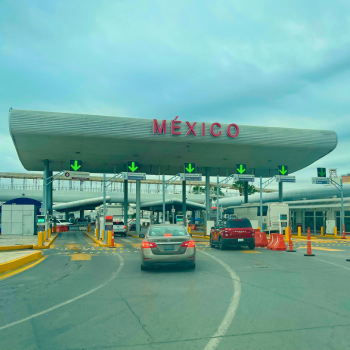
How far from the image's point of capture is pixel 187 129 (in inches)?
1196

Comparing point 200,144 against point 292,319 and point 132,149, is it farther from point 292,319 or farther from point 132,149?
point 292,319

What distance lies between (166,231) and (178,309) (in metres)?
5.41

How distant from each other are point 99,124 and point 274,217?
1725 centimetres

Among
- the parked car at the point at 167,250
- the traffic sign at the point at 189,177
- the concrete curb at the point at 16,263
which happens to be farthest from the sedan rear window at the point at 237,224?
the traffic sign at the point at 189,177

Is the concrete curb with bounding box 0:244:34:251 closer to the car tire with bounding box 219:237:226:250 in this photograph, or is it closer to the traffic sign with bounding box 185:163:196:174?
the car tire with bounding box 219:237:226:250

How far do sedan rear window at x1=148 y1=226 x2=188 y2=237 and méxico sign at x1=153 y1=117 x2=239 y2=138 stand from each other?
17.8m

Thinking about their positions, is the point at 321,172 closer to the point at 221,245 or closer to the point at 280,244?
the point at 280,244

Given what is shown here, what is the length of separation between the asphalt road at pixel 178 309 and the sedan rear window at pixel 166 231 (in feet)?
3.92

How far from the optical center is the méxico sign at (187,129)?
2991cm

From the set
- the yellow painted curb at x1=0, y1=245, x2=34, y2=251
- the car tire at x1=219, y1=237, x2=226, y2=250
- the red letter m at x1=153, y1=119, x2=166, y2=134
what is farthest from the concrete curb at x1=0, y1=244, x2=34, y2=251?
the red letter m at x1=153, y1=119, x2=166, y2=134

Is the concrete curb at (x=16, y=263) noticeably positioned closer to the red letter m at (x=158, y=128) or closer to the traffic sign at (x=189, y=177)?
the red letter m at (x=158, y=128)

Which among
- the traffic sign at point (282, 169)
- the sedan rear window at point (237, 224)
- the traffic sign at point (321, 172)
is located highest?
the traffic sign at point (282, 169)

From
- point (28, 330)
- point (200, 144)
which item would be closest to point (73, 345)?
point (28, 330)

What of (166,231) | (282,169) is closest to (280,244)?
(166,231)
